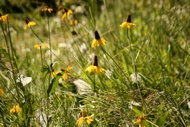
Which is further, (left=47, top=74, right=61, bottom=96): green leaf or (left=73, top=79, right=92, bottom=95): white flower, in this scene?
(left=73, top=79, right=92, bottom=95): white flower

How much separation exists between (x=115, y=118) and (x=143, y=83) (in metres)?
0.30

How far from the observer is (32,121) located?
1.27 m

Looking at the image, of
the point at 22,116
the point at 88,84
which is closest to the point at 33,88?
the point at 88,84

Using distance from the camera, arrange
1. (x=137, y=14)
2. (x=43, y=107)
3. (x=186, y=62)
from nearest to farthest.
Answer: (x=43, y=107), (x=186, y=62), (x=137, y=14)

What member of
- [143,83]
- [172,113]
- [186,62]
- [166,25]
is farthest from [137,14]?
[172,113]

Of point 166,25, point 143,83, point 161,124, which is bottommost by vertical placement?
point 161,124

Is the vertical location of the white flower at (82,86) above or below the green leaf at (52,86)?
above

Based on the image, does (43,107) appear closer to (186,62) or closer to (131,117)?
(131,117)

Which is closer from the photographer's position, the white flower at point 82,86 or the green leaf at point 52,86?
the green leaf at point 52,86

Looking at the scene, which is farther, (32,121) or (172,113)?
(32,121)

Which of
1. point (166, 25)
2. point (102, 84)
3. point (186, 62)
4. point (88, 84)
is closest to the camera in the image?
point (102, 84)

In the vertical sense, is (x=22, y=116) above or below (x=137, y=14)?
below

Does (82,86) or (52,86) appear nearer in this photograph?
(52,86)

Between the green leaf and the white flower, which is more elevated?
the white flower
